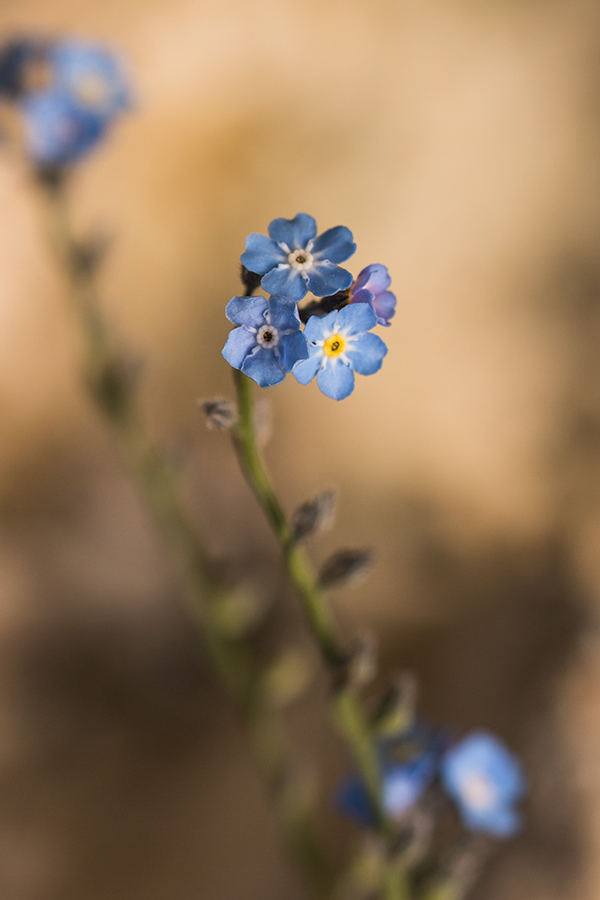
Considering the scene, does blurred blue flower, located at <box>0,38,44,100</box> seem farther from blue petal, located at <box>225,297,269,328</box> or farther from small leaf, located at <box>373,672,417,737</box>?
small leaf, located at <box>373,672,417,737</box>

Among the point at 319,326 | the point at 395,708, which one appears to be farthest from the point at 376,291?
the point at 395,708

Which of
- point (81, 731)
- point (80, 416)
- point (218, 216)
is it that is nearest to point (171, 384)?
point (80, 416)

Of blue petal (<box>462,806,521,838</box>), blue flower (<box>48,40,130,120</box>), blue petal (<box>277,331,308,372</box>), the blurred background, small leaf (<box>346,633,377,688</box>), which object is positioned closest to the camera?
blue petal (<box>277,331,308,372</box>)

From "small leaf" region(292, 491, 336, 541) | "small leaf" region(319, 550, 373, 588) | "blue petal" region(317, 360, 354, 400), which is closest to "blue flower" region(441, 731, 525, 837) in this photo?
"small leaf" region(319, 550, 373, 588)

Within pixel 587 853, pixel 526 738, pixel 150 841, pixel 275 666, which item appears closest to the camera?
pixel 275 666

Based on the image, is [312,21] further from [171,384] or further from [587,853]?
[587,853]

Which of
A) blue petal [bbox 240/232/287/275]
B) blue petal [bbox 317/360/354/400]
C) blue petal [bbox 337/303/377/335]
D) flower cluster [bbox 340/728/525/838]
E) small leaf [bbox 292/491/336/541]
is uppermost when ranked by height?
blue petal [bbox 240/232/287/275]

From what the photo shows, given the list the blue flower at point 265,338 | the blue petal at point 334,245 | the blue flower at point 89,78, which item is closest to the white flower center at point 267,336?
the blue flower at point 265,338
